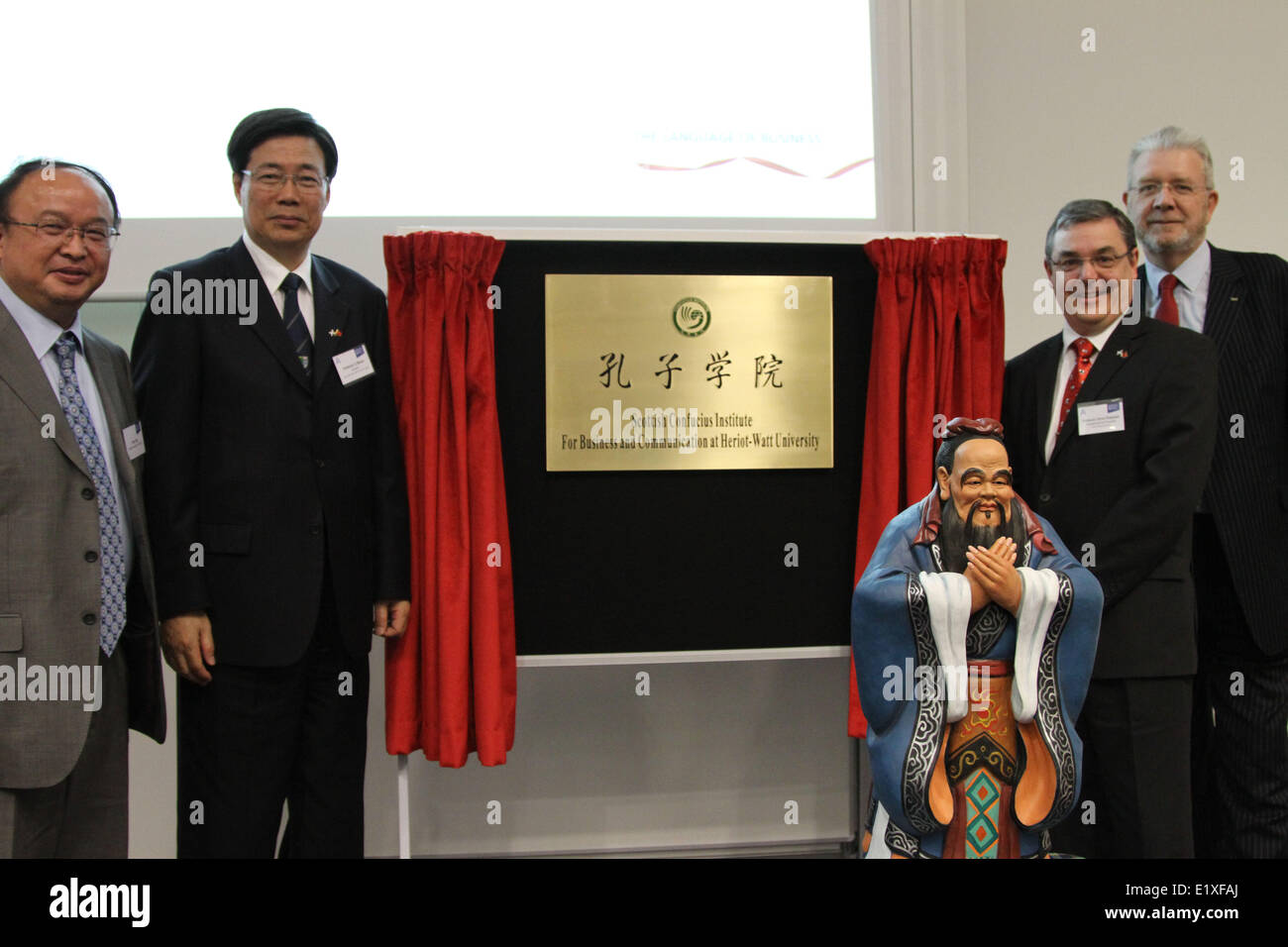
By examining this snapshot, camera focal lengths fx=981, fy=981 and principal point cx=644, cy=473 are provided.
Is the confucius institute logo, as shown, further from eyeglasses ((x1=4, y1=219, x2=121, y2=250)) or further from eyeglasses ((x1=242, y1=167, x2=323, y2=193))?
eyeglasses ((x1=4, y1=219, x2=121, y2=250))

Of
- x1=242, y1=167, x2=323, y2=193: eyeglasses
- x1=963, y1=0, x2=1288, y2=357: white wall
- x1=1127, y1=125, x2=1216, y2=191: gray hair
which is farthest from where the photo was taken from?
x1=963, y1=0, x2=1288, y2=357: white wall

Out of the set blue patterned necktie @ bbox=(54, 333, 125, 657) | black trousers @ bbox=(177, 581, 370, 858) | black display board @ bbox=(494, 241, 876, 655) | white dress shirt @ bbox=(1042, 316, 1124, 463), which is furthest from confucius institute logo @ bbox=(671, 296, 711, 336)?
blue patterned necktie @ bbox=(54, 333, 125, 657)

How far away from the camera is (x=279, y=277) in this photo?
251cm

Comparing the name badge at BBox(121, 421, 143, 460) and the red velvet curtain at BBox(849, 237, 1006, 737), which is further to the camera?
the red velvet curtain at BBox(849, 237, 1006, 737)

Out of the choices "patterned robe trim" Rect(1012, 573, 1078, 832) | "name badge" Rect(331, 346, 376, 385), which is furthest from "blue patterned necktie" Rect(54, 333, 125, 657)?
"patterned robe trim" Rect(1012, 573, 1078, 832)

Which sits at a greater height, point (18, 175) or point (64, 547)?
point (18, 175)

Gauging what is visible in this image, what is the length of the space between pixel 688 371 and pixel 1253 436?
5.42 feet

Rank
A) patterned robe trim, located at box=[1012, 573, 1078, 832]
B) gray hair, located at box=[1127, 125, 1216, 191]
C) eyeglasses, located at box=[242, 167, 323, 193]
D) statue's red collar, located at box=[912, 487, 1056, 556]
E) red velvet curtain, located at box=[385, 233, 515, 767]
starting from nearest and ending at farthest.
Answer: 1. patterned robe trim, located at box=[1012, 573, 1078, 832]
2. statue's red collar, located at box=[912, 487, 1056, 556]
3. eyeglasses, located at box=[242, 167, 323, 193]
4. red velvet curtain, located at box=[385, 233, 515, 767]
5. gray hair, located at box=[1127, 125, 1216, 191]

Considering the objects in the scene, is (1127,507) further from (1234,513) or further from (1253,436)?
(1253,436)

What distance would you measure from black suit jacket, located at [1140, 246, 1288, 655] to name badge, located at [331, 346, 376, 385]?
2388 mm

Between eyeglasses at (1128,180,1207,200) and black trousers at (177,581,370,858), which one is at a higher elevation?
eyeglasses at (1128,180,1207,200)

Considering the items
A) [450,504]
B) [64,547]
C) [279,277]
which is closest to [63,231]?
[279,277]

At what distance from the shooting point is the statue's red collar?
7.59ft

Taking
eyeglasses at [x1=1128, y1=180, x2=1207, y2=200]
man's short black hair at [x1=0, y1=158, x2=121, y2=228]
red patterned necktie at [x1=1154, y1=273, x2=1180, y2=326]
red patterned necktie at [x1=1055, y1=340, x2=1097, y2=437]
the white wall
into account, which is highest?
the white wall
